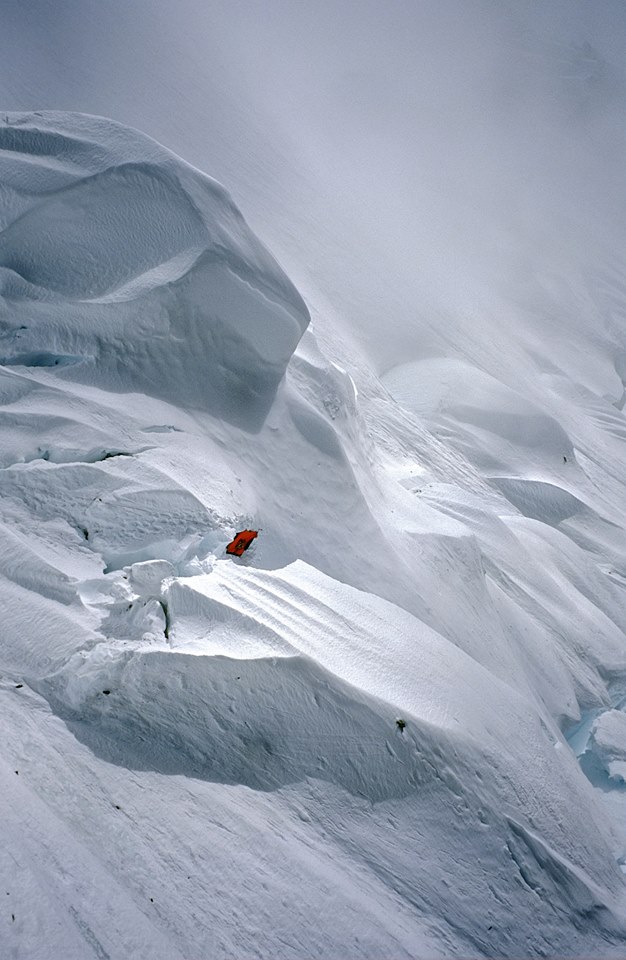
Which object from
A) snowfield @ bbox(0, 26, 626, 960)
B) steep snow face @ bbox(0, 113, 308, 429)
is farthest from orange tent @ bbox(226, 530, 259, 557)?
steep snow face @ bbox(0, 113, 308, 429)

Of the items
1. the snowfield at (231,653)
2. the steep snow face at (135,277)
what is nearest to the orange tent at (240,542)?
the snowfield at (231,653)

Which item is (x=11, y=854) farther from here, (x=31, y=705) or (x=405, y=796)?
(x=405, y=796)

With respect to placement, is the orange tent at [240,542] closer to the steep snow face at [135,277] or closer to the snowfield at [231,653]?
the snowfield at [231,653]

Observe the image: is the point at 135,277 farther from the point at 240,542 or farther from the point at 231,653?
the point at 231,653

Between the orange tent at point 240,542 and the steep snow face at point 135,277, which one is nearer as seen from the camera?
the orange tent at point 240,542

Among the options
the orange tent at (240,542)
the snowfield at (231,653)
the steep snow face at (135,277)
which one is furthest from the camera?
the steep snow face at (135,277)

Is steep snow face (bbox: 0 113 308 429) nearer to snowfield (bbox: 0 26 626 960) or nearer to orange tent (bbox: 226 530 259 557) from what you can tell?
snowfield (bbox: 0 26 626 960)

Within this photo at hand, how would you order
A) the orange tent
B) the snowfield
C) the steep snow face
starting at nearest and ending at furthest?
the snowfield < the orange tent < the steep snow face

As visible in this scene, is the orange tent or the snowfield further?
the orange tent
